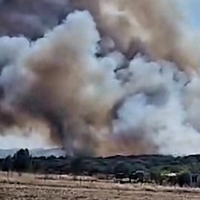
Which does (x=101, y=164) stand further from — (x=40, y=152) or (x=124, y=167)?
(x=40, y=152)

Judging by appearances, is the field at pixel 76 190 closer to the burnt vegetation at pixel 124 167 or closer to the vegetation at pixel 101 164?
the burnt vegetation at pixel 124 167

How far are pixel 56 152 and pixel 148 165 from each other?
3053mm

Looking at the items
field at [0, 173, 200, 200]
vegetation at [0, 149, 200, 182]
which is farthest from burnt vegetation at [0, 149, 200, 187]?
field at [0, 173, 200, 200]

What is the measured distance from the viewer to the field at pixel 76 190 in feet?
40.5

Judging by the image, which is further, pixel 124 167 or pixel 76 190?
pixel 124 167

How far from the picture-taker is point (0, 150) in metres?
15.4

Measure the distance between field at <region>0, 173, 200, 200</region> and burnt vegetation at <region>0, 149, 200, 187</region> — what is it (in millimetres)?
445

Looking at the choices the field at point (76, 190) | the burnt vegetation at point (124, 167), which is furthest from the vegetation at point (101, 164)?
the field at point (76, 190)

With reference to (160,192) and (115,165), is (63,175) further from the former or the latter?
(160,192)

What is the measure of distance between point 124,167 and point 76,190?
324 centimetres

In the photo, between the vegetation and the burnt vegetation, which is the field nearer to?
the burnt vegetation

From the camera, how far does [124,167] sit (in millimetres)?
16734

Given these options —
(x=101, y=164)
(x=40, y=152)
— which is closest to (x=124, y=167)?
(x=101, y=164)

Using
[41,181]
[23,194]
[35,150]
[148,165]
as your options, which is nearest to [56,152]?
[35,150]
